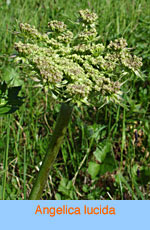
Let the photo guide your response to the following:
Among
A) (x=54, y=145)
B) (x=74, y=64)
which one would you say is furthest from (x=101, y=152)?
(x=74, y=64)

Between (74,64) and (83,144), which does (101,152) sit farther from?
(74,64)

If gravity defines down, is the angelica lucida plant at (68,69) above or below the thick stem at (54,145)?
above

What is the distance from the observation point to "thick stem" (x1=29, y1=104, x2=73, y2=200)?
146cm

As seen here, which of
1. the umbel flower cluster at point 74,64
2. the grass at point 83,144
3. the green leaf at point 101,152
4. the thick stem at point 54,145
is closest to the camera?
the umbel flower cluster at point 74,64

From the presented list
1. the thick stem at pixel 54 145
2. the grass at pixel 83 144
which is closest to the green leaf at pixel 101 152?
the grass at pixel 83 144

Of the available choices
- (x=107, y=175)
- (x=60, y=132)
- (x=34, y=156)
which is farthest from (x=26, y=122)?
(x=60, y=132)

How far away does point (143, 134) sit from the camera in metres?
2.99

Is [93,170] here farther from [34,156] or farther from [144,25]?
[144,25]

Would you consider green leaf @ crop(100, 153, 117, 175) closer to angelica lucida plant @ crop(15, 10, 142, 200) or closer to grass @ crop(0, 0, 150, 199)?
grass @ crop(0, 0, 150, 199)

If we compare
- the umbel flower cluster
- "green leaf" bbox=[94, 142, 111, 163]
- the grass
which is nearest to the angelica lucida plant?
the umbel flower cluster

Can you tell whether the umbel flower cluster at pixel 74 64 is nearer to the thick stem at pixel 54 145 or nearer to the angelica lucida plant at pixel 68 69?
the angelica lucida plant at pixel 68 69

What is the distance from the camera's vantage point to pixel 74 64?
1.40 metres

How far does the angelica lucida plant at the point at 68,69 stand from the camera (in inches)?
50.9

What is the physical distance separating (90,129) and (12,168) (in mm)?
774
